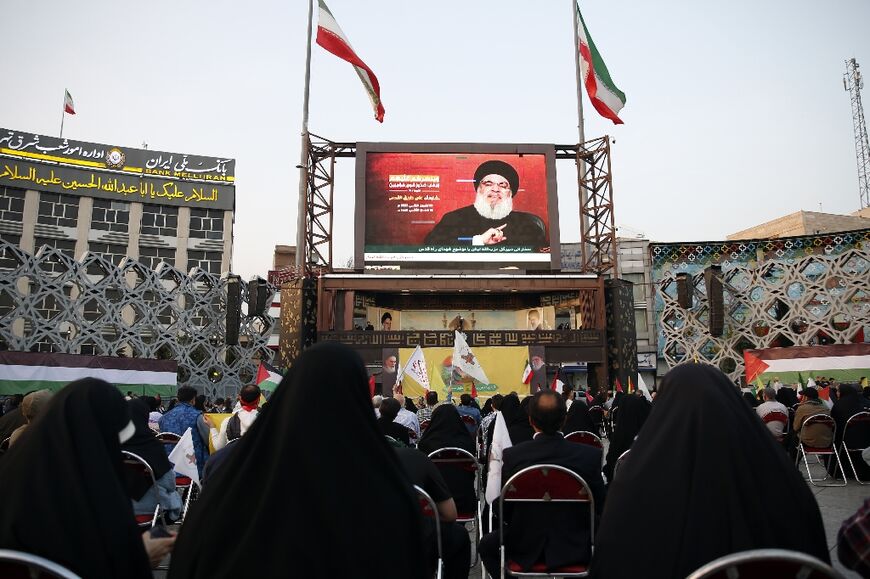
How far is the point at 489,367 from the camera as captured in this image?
20125mm

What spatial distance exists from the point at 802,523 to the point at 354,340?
69.2 ft

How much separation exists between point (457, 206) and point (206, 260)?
2437cm

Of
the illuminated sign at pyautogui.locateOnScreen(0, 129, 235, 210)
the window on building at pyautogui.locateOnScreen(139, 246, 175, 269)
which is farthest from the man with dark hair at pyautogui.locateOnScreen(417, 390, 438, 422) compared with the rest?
the illuminated sign at pyautogui.locateOnScreen(0, 129, 235, 210)

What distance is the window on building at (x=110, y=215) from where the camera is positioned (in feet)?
132

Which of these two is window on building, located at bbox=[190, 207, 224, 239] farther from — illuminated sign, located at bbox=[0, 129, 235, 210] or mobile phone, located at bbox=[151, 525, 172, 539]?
mobile phone, located at bbox=[151, 525, 172, 539]

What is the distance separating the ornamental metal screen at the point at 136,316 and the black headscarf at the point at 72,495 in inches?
663

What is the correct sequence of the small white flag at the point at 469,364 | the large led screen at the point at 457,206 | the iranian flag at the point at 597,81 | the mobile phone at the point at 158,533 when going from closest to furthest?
the mobile phone at the point at 158,533 → the small white flag at the point at 469,364 → the iranian flag at the point at 597,81 → the large led screen at the point at 457,206

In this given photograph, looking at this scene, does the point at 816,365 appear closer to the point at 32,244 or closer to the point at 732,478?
the point at 732,478

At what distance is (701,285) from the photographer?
1146 inches

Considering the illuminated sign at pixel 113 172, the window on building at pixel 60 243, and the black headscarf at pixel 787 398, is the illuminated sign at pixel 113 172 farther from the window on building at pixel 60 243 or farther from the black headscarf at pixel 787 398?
the black headscarf at pixel 787 398

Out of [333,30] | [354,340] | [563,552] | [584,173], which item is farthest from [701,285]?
[563,552]

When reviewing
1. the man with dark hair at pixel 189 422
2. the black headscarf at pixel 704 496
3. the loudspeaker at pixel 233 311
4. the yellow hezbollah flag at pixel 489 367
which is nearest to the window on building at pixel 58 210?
the loudspeaker at pixel 233 311

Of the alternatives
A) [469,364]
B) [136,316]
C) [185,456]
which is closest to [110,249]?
[136,316]

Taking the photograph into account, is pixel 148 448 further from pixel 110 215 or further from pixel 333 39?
pixel 110 215
